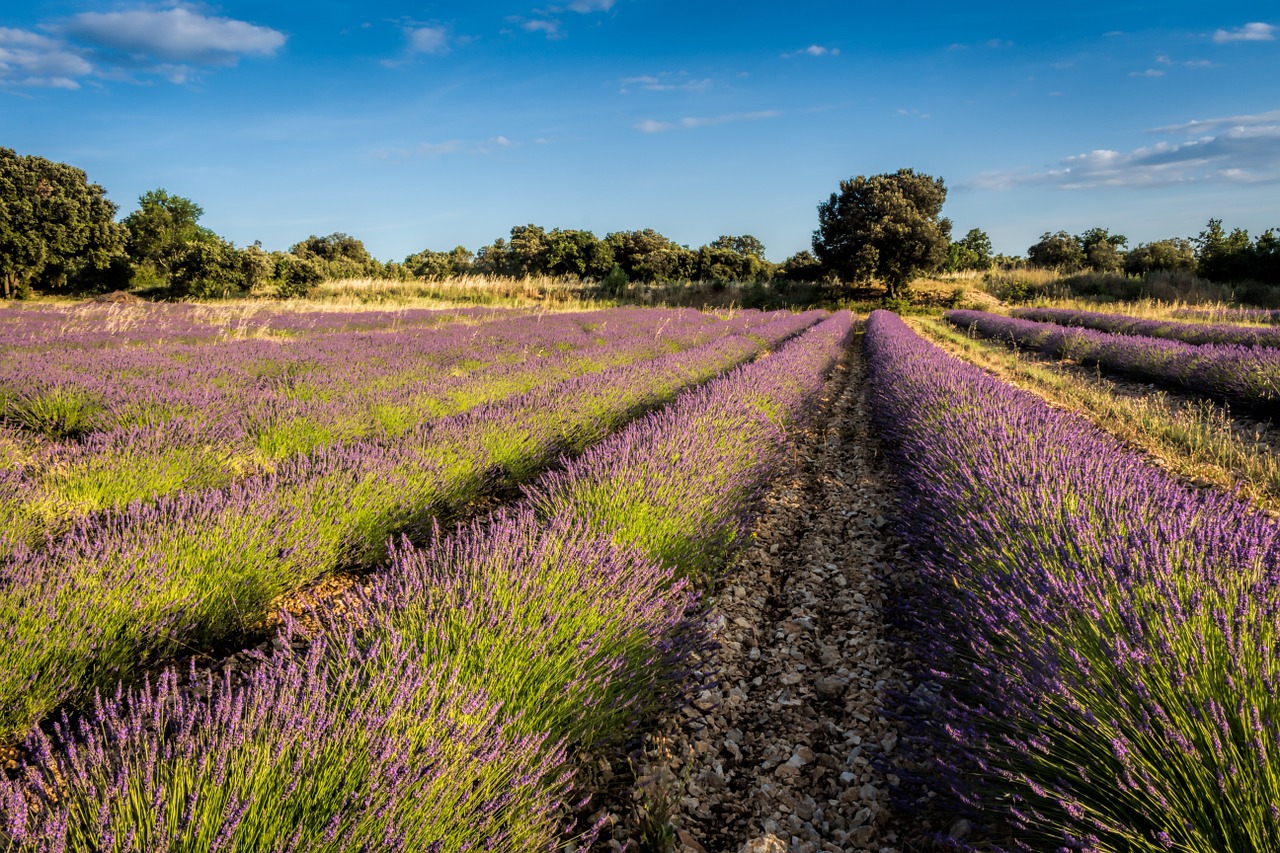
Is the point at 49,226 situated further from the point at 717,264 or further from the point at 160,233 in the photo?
the point at 717,264

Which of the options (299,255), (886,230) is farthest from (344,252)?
(886,230)

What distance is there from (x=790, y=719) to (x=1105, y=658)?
1179 millimetres

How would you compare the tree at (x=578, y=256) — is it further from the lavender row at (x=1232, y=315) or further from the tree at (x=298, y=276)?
the lavender row at (x=1232, y=315)

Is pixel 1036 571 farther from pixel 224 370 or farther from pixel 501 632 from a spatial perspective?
pixel 224 370

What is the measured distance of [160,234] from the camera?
40906mm

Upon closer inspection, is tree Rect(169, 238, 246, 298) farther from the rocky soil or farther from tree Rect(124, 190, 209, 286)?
the rocky soil

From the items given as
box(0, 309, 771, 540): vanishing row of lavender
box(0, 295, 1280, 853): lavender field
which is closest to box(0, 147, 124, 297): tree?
box(0, 309, 771, 540): vanishing row of lavender

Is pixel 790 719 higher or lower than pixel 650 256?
lower

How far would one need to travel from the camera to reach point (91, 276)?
33.7 metres

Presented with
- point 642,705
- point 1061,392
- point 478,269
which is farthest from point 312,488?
point 478,269

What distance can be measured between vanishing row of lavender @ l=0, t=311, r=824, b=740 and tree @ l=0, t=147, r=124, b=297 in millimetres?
36929

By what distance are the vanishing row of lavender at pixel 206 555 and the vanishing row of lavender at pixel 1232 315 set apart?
71.6ft

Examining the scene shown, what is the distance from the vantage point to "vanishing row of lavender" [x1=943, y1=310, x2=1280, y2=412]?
7.24 m

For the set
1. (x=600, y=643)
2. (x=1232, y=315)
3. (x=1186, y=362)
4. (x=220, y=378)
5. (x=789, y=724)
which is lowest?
(x=789, y=724)
